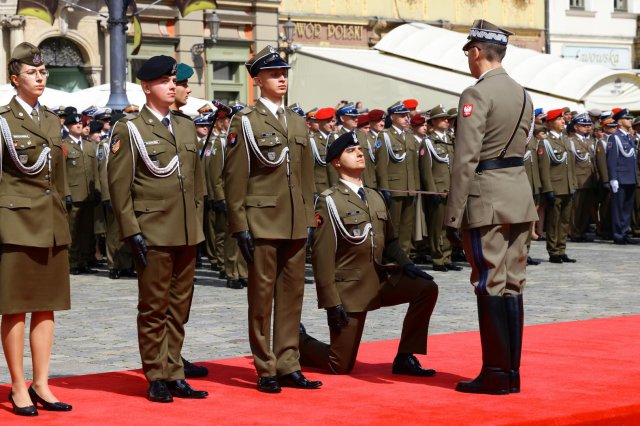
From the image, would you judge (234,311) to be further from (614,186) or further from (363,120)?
(614,186)

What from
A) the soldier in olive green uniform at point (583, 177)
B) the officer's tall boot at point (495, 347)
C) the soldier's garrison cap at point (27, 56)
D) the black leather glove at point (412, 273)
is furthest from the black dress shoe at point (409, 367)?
the soldier in olive green uniform at point (583, 177)

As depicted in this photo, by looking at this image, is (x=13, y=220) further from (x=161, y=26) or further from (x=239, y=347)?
(x=161, y=26)

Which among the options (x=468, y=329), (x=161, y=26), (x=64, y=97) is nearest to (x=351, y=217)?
(x=468, y=329)

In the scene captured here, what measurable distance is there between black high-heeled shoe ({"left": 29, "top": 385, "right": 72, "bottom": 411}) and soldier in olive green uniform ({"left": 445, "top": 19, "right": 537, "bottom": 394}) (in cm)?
228

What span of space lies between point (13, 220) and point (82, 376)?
1658 millimetres

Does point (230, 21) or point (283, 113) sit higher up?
point (230, 21)

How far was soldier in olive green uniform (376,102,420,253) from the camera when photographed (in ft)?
57.4

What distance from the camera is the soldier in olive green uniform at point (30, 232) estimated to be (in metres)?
7.60

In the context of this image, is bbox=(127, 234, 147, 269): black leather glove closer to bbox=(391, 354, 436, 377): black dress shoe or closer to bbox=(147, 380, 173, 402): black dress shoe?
bbox=(147, 380, 173, 402): black dress shoe

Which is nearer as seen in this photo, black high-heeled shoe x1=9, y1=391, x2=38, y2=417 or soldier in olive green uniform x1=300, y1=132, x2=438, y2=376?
black high-heeled shoe x1=9, y1=391, x2=38, y2=417

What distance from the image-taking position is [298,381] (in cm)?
837

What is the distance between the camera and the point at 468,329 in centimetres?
1135

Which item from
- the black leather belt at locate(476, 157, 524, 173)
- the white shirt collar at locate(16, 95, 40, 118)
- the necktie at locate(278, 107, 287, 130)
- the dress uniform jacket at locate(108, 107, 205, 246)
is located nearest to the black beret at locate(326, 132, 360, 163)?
the necktie at locate(278, 107, 287, 130)

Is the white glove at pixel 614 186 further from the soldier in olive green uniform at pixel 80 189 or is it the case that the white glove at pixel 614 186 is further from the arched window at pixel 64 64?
the arched window at pixel 64 64
